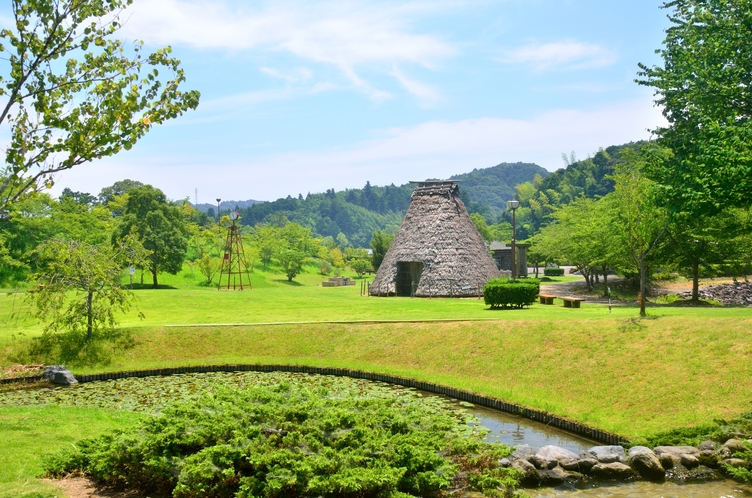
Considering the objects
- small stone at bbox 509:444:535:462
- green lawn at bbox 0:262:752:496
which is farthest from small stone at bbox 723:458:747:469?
small stone at bbox 509:444:535:462

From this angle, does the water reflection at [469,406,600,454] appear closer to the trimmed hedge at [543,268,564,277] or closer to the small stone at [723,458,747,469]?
the small stone at [723,458,747,469]

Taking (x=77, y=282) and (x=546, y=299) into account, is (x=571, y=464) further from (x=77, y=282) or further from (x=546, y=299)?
(x=546, y=299)

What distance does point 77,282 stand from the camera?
18.1 m

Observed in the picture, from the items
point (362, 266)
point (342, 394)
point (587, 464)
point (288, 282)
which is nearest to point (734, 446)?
point (587, 464)

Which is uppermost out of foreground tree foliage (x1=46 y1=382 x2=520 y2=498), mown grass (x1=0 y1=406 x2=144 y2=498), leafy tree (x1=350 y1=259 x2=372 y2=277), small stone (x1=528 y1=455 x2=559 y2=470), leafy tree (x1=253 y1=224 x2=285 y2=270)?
leafy tree (x1=253 y1=224 x2=285 y2=270)

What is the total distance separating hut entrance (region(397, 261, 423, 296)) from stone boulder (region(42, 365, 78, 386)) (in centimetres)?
1935

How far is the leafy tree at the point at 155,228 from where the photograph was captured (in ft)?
130

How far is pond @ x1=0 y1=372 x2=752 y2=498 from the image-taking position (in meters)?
8.02

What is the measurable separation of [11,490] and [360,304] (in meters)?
20.0

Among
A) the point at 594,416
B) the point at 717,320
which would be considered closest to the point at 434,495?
the point at 594,416

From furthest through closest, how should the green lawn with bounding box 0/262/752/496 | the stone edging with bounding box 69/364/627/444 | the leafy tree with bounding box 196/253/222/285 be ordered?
the leafy tree with bounding box 196/253/222/285 < the green lawn with bounding box 0/262/752/496 < the stone edging with bounding box 69/364/627/444

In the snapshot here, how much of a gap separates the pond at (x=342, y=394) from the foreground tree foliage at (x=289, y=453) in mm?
1335

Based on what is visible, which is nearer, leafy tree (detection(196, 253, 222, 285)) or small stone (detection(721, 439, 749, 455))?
small stone (detection(721, 439, 749, 455))

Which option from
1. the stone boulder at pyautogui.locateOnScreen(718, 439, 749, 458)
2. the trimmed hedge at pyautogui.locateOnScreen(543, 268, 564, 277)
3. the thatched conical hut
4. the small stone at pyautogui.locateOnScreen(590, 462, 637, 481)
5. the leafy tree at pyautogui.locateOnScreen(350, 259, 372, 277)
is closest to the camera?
the small stone at pyautogui.locateOnScreen(590, 462, 637, 481)
